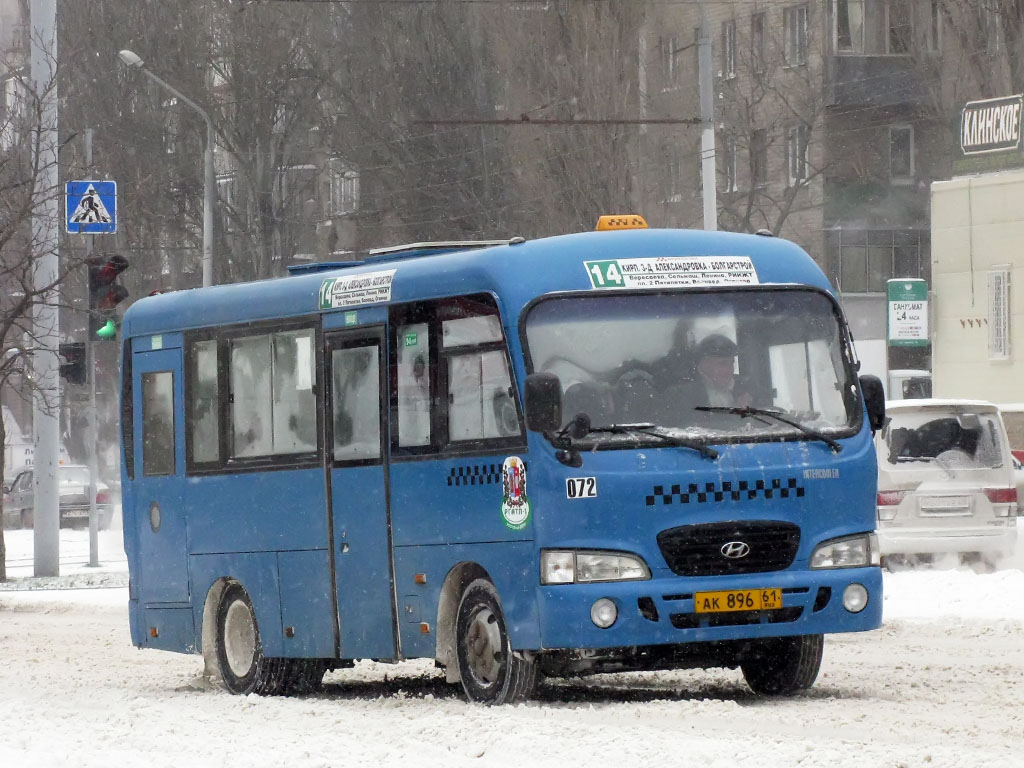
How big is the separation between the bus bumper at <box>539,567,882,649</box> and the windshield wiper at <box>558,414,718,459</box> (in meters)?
0.65

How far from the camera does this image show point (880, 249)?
6312 cm

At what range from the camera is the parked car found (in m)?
47.9

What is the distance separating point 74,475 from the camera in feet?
162

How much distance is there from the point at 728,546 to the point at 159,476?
553 cm

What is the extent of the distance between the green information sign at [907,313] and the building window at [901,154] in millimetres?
23055

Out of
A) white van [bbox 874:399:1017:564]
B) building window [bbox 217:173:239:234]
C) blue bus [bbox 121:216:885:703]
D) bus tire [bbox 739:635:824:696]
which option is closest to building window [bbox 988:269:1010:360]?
building window [bbox 217:173:239:234]

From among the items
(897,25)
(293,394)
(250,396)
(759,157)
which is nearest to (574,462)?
(293,394)

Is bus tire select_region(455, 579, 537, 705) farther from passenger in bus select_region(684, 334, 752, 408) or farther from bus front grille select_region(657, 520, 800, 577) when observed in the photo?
passenger in bus select_region(684, 334, 752, 408)

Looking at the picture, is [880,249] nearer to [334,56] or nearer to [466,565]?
[334,56]

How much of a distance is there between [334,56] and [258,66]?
1.80 meters

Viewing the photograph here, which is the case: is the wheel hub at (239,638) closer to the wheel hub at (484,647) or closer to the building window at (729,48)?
the wheel hub at (484,647)

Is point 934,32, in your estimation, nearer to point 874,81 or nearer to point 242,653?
point 874,81

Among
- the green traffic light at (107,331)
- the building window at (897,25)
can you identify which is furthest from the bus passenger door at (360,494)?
the building window at (897,25)

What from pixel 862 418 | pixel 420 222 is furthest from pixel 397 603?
pixel 420 222
